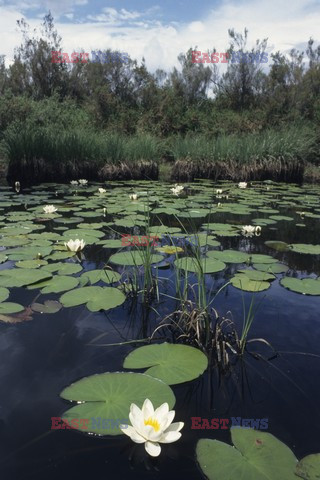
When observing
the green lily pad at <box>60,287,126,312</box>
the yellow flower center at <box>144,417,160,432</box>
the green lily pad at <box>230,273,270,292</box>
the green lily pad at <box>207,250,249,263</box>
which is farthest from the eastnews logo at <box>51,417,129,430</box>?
the green lily pad at <box>207,250,249,263</box>

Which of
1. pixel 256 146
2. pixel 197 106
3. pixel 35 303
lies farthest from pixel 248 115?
pixel 35 303

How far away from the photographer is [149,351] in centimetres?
156

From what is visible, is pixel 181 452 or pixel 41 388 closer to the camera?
pixel 181 452

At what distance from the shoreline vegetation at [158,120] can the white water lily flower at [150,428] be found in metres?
7.53

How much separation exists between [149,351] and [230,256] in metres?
1.49

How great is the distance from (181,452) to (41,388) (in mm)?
587

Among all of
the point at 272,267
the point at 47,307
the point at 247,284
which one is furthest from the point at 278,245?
the point at 47,307

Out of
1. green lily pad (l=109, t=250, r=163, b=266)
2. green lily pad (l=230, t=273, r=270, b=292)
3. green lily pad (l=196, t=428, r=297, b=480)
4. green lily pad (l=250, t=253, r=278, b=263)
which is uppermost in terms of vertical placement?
green lily pad (l=109, t=250, r=163, b=266)

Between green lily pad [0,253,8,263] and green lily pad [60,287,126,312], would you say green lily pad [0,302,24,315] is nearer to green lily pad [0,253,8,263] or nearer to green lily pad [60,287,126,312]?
green lily pad [60,287,126,312]

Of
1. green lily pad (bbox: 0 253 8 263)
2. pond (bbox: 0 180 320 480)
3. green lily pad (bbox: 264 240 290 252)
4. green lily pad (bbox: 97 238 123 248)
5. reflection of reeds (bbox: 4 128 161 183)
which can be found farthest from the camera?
reflection of reeds (bbox: 4 128 161 183)

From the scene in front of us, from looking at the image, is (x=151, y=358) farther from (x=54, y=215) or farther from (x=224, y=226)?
(x=54, y=215)

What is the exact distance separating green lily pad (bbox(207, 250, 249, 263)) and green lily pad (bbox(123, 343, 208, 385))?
50.9 inches

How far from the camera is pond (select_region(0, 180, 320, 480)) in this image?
3.55ft

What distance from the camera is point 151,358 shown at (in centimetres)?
150
